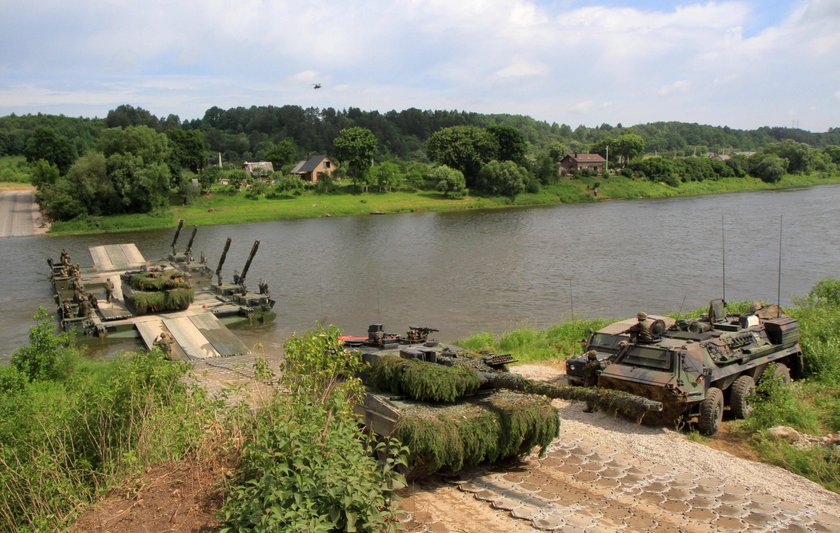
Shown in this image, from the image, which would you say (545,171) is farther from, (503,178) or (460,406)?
(460,406)

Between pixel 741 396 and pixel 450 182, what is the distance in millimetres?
61918

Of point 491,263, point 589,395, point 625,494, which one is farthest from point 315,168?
point 625,494

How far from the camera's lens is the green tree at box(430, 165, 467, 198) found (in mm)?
74438

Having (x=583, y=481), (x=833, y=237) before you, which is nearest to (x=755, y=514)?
(x=583, y=481)

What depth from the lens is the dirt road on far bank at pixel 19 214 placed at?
Result: 189 ft

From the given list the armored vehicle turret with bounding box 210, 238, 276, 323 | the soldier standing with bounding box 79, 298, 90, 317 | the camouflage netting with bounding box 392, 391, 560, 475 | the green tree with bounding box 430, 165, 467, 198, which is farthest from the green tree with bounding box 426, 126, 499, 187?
the camouflage netting with bounding box 392, 391, 560, 475

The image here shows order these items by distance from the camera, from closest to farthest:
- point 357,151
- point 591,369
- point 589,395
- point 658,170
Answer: point 589,395
point 591,369
point 357,151
point 658,170

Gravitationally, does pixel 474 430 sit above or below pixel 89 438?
below

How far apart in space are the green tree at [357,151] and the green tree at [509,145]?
1483 cm

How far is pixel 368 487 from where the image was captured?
6.89 meters

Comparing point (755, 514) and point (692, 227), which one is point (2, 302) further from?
point (692, 227)

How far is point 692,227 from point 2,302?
44.9 metres

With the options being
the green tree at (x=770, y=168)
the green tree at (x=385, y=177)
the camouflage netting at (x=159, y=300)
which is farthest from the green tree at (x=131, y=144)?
the green tree at (x=770, y=168)

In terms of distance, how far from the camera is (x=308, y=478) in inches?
269
